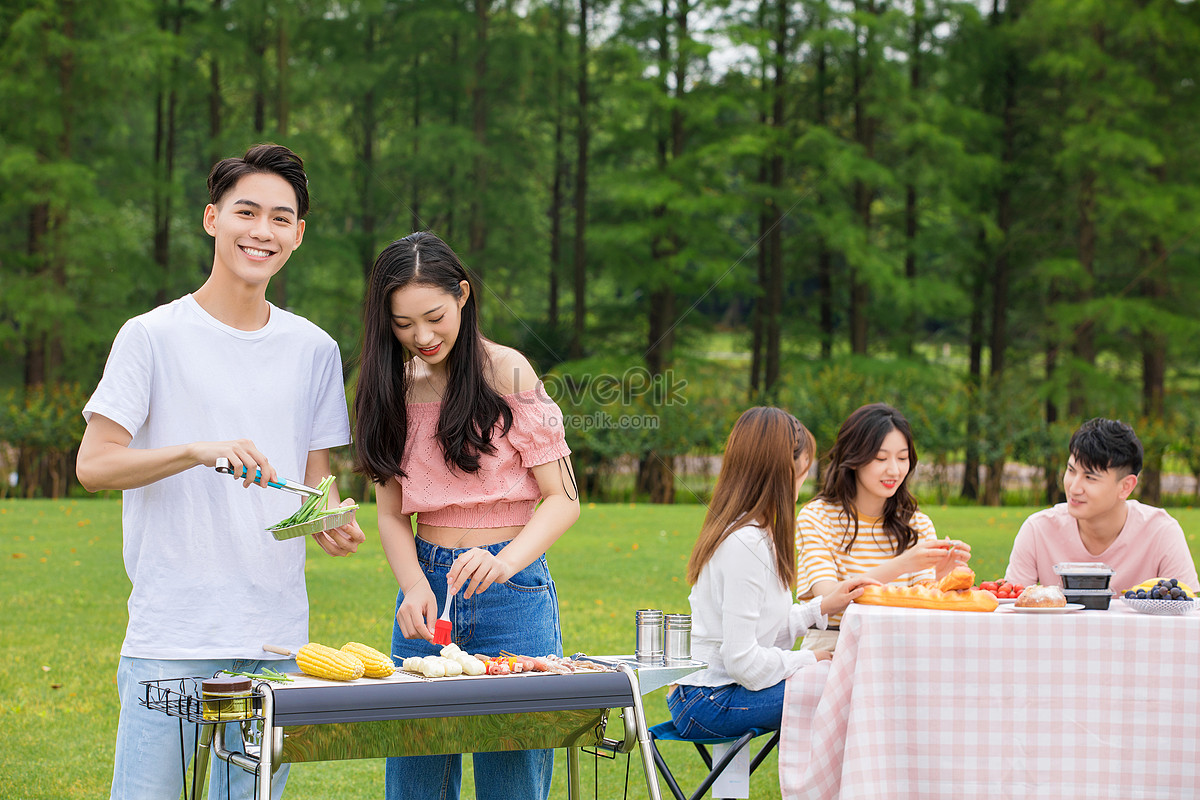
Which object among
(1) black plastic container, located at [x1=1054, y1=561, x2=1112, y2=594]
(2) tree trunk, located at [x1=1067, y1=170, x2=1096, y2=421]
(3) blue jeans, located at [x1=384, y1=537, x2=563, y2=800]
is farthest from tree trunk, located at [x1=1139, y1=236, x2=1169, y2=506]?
(3) blue jeans, located at [x1=384, y1=537, x2=563, y2=800]

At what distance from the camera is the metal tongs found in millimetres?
2184

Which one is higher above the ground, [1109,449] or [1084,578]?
[1109,449]

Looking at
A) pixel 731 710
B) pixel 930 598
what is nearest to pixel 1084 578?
pixel 930 598

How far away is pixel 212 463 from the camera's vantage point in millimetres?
2199

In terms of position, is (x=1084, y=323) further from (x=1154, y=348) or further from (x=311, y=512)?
(x=311, y=512)

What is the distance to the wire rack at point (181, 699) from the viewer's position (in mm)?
2158

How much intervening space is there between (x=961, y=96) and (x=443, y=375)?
18.6 meters

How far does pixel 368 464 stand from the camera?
2662mm

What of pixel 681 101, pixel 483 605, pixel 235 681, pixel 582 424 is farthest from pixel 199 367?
pixel 681 101

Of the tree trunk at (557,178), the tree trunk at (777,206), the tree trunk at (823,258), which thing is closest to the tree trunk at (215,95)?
the tree trunk at (557,178)

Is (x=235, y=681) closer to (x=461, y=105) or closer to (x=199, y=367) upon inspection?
(x=199, y=367)

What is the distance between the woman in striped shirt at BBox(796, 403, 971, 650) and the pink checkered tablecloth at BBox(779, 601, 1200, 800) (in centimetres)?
85

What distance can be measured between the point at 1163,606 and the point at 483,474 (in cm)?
201

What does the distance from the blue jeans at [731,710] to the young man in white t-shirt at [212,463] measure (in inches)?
55.8
